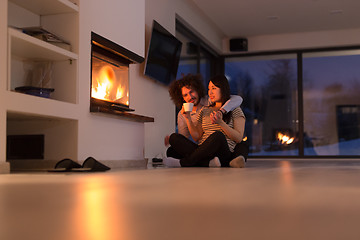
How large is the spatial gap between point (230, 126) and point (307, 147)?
17.6 ft

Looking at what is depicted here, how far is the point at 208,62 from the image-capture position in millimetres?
7848

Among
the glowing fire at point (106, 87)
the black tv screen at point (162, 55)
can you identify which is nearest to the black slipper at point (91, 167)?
the glowing fire at point (106, 87)

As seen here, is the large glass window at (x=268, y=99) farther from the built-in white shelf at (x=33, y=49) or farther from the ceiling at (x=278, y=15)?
the built-in white shelf at (x=33, y=49)

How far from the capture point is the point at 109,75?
143 inches

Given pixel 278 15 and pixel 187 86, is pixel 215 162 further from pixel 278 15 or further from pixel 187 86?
pixel 278 15

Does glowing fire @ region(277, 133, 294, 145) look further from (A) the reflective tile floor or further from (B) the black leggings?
(A) the reflective tile floor

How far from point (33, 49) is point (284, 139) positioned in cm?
626

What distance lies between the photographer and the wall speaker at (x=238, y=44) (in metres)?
7.84

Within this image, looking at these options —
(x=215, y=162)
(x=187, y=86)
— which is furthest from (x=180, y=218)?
(x=187, y=86)

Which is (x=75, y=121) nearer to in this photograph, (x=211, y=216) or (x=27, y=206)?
(x=27, y=206)

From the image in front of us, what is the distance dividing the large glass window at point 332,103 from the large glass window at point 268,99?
357mm

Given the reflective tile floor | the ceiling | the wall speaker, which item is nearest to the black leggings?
the reflective tile floor

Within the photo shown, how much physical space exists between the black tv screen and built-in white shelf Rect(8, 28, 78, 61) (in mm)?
1647

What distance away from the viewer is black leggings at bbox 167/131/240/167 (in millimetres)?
3201
